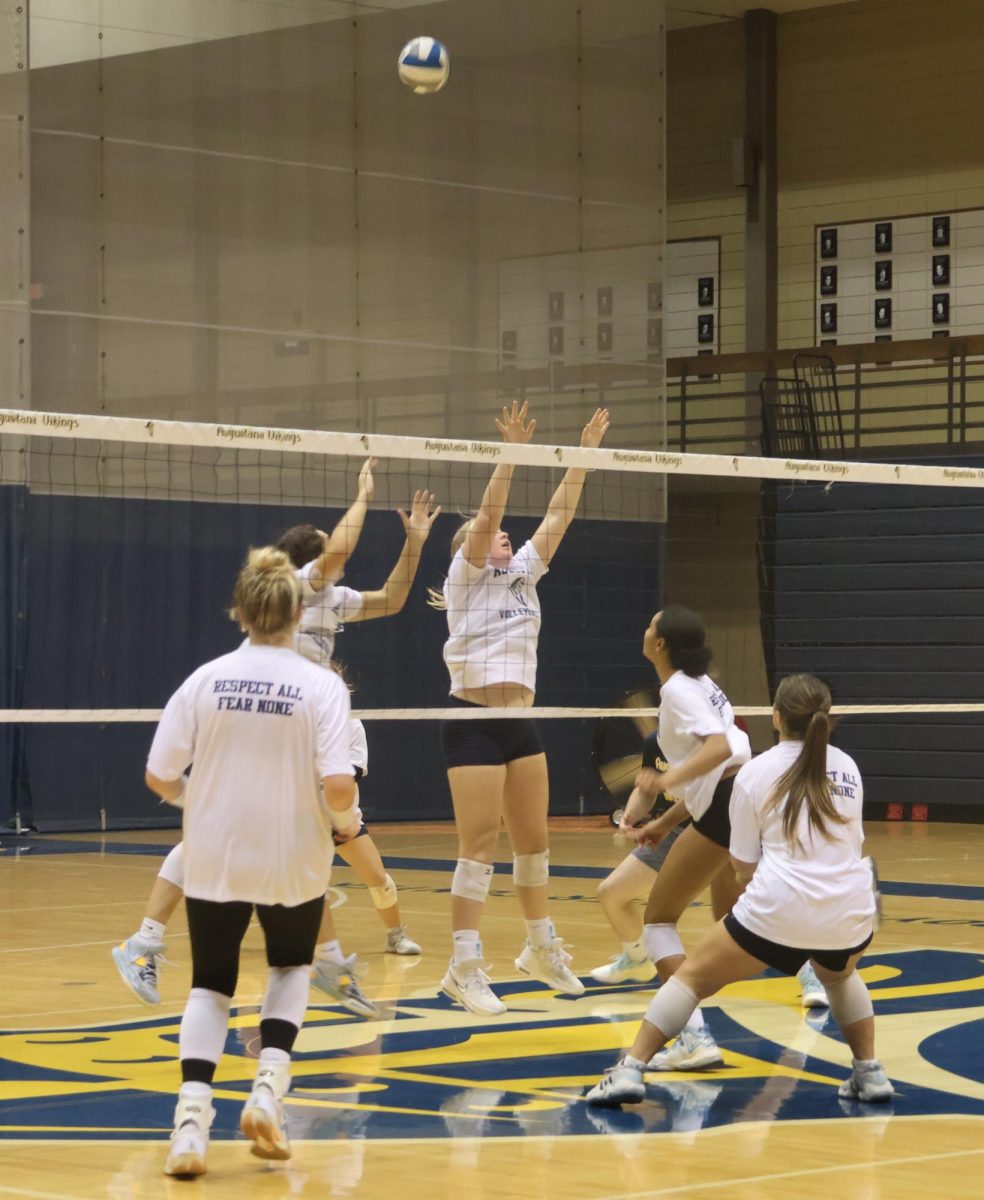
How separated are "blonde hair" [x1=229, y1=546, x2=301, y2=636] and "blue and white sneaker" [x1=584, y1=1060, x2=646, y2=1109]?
4.99 ft

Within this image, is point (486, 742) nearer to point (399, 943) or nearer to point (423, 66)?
point (399, 943)

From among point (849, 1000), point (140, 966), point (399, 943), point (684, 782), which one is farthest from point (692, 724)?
point (399, 943)

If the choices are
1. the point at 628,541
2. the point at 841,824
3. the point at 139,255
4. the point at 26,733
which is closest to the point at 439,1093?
the point at 841,824

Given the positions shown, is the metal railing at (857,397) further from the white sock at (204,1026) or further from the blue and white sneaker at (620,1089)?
the white sock at (204,1026)

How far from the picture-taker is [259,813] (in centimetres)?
493

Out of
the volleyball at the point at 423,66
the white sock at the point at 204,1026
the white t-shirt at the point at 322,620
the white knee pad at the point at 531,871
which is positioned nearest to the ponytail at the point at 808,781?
the white sock at the point at 204,1026

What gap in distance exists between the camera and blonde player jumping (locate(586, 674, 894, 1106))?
219 inches

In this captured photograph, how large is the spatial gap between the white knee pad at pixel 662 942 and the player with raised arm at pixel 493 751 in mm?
883

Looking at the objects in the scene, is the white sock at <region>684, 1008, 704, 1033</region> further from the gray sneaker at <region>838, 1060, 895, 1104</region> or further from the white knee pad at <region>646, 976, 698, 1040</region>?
the gray sneaker at <region>838, 1060, 895, 1104</region>

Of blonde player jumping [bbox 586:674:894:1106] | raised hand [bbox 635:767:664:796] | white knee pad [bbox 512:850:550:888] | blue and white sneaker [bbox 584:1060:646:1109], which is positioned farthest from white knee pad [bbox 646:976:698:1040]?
white knee pad [bbox 512:850:550:888]

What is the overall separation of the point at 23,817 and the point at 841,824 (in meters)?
11.4

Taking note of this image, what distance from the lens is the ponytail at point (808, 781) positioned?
18.5 feet

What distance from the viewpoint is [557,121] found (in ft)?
62.4

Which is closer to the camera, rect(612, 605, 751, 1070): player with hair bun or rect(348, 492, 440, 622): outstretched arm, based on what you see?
rect(612, 605, 751, 1070): player with hair bun
